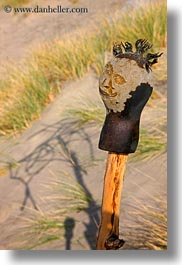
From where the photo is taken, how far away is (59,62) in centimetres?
248

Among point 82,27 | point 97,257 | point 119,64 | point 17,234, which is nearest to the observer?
point 119,64

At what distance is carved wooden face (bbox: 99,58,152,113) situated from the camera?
1597 mm

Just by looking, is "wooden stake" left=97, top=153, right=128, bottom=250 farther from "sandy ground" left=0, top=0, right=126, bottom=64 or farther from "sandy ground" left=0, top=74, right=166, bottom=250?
"sandy ground" left=0, top=0, right=126, bottom=64

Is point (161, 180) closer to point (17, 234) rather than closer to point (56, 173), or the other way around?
point (56, 173)

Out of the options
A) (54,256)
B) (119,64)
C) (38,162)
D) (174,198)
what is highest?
(119,64)

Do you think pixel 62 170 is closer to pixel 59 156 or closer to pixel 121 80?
pixel 59 156

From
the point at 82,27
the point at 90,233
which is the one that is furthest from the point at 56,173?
the point at 82,27

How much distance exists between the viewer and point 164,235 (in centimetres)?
213

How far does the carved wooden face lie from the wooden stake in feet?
0.54

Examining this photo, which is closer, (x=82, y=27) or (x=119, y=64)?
(x=119, y=64)

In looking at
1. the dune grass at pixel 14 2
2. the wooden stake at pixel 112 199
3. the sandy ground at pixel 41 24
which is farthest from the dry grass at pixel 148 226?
the dune grass at pixel 14 2

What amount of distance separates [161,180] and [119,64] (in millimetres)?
725

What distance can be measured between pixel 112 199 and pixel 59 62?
3.09 feet

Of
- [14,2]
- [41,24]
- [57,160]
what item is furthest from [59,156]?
[14,2]
